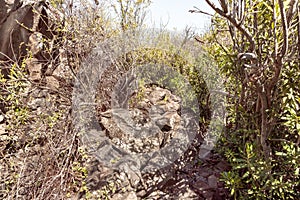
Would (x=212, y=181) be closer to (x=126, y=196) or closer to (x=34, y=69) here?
(x=126, y=196)

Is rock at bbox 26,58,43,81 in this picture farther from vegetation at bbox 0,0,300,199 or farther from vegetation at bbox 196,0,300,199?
vegetation at bbox 196,0,300,199

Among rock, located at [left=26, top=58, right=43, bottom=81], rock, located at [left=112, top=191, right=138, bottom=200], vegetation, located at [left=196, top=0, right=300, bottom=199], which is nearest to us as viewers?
vegetation, located at [left=196, top=0, right=300, bottom=199]

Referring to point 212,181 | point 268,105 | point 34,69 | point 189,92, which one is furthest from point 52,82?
point 268,105

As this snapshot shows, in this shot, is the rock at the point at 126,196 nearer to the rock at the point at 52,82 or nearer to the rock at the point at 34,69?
the rock at the point at 52,82

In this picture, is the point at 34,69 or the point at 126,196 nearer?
the point at 126,196

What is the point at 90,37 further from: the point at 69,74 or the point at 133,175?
the point at 133,175

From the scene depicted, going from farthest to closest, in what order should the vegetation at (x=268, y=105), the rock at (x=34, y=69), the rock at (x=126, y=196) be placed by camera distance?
the rock at (x=34, y=69), the rock at (x=126, y=196), the vegetation at (x=268, y=105)

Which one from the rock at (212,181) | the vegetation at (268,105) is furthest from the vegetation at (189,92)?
the rock at (212,181)

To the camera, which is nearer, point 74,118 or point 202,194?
point 202,194

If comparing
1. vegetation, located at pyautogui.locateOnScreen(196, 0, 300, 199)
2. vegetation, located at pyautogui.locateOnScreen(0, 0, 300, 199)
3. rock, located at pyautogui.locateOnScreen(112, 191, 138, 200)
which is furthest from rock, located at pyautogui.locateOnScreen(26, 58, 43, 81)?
vegetation, located at pyautogui.locateOnScreen(196, 0, 300, 199)

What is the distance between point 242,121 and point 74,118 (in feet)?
6.89

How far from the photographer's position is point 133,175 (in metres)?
2.71

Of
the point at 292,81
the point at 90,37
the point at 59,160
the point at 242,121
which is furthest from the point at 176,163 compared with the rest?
the point at 90,37

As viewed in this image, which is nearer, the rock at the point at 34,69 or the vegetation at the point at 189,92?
the vegetation at the point at 189,92
